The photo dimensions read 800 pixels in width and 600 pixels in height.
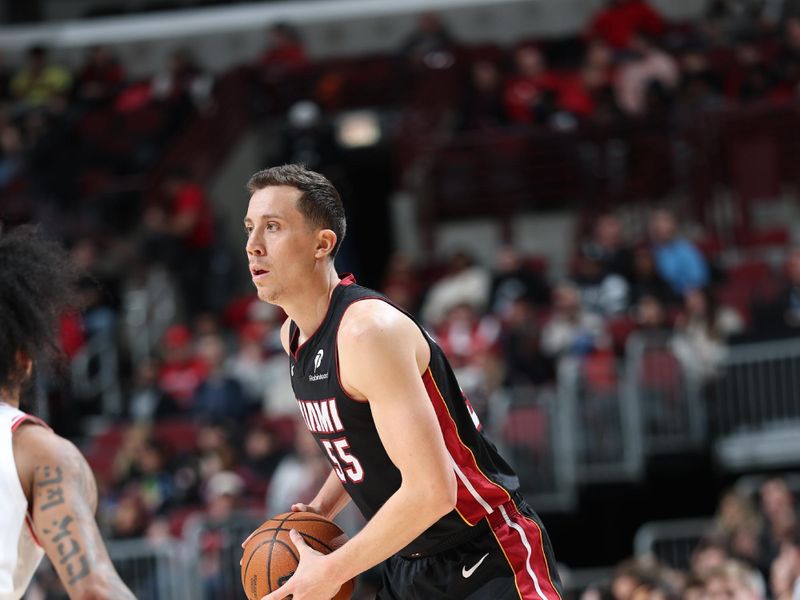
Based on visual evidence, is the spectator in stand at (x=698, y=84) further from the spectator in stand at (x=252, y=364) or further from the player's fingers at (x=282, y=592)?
the player's fingers at (x=282, y=592)

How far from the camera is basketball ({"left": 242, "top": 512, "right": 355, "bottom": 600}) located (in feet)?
14.9

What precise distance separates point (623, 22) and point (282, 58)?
14.3 feet

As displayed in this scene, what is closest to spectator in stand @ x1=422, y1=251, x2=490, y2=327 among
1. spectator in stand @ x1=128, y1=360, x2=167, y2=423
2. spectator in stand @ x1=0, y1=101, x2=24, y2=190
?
spectator in stand @ x1=128, y1=360, x2=167, y2=423

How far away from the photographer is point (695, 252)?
1337 centimetres

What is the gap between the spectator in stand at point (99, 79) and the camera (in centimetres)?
1867

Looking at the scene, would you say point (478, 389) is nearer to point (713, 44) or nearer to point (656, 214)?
point (656, 214)

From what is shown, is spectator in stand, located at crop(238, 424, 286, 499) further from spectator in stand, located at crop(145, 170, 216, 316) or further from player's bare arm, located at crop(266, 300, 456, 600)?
player's bare arm, located at crop(266, 300, 456, 600)

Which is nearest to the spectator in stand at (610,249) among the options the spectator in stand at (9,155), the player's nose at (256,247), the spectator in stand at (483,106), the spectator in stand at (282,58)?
the spectator in stand at (483,106)

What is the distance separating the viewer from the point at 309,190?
182 inches

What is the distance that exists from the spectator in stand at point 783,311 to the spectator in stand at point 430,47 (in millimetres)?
6510

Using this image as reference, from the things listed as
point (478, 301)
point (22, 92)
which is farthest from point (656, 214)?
point (22, 92)

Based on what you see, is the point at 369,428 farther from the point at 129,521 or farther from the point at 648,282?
the point at 648,282

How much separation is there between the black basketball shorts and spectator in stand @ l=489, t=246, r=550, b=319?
29.0 ft

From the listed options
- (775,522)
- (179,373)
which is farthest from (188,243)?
(775,522)
